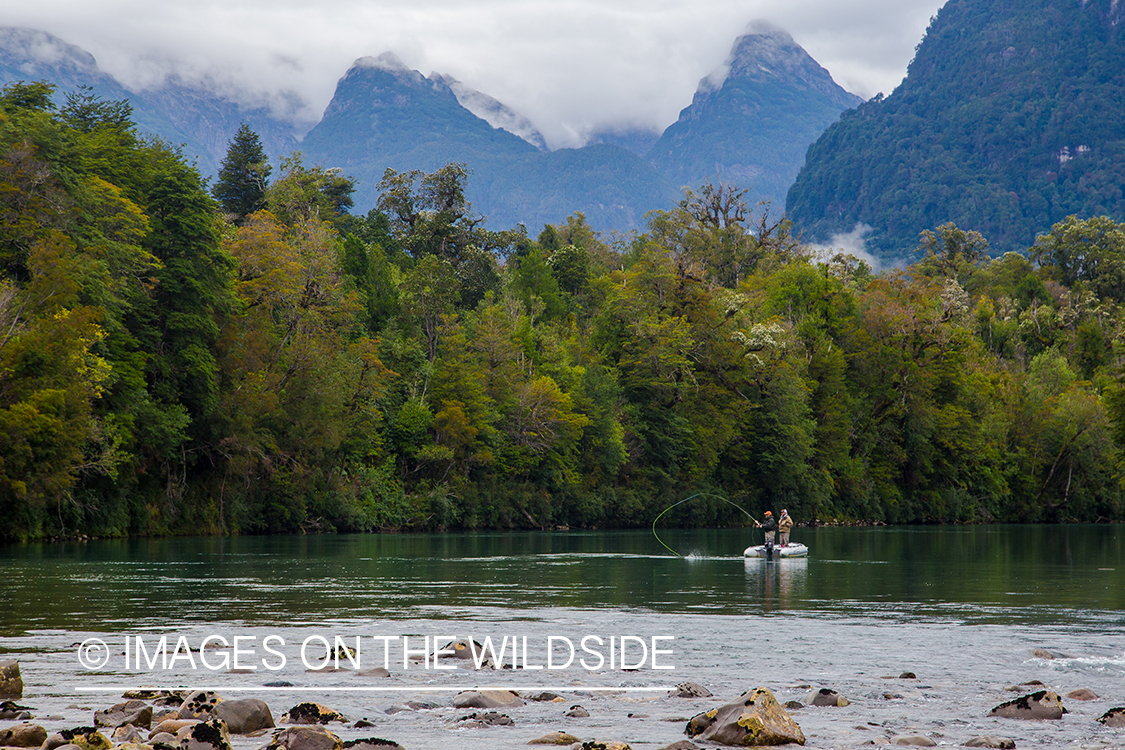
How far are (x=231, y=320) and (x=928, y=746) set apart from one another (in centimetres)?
6036

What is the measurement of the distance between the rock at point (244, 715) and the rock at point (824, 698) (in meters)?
6.48

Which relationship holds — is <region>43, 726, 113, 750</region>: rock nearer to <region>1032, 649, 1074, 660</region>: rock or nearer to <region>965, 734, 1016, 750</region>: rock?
<region>965, 734, 1016, 750</region>: rock

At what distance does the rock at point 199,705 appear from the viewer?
11500mm

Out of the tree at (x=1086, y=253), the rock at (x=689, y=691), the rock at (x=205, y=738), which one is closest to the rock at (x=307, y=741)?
the rock at (x=205, y=738)

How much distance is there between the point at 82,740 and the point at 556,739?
174 inches

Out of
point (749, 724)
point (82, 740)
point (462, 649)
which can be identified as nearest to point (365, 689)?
point (462, 649)

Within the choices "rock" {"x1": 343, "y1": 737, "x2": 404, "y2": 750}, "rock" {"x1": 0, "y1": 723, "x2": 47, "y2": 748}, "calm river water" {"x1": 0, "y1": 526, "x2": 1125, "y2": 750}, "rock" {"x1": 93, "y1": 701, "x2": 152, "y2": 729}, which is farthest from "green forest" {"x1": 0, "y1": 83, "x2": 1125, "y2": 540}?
"rock" {"x1": 343, "y1": 737, "x2": 404, "y2": 750}

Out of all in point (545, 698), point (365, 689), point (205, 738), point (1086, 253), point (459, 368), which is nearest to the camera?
point (205, 738)

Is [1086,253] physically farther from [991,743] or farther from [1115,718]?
[991,743]

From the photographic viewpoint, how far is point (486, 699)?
1324 cm

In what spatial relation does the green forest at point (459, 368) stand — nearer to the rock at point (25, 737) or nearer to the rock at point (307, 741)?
the rock at point (25, 737)

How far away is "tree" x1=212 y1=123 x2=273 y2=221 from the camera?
105688 mm

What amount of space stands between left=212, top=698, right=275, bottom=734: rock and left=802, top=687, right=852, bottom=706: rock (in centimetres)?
648

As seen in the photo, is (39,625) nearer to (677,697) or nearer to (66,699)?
(66,699)
